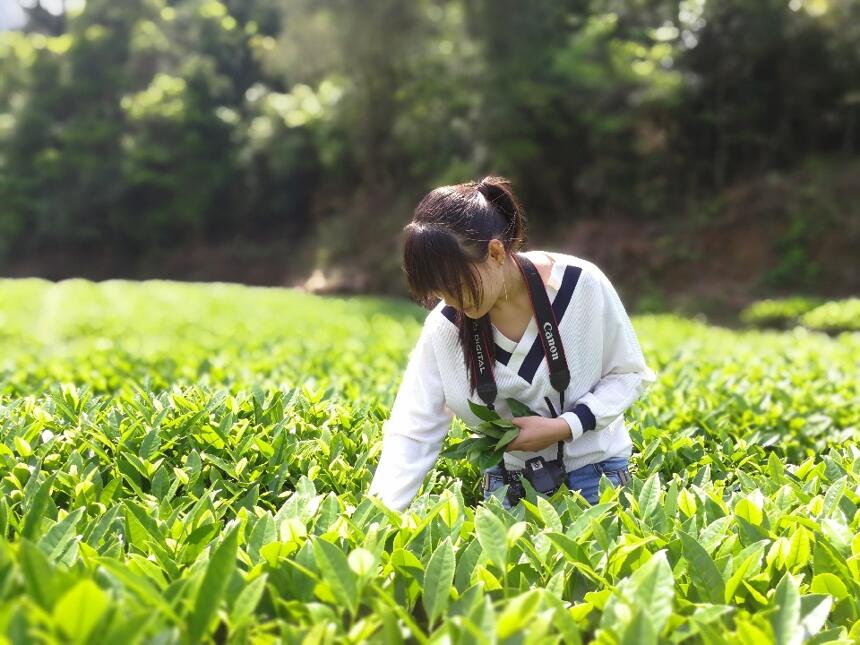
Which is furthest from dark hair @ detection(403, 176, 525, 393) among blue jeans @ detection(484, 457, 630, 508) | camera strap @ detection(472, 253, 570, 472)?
blue jeans @ detection(484, 457, 630, 508)

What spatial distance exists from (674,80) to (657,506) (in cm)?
2085

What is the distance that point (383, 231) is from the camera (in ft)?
96.6

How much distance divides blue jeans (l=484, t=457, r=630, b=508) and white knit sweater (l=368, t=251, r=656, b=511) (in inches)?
2.2

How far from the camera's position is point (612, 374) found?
2.45 meters

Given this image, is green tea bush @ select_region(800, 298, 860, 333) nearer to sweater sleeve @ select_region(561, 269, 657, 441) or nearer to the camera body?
sweater sleeve @ select_region(561, 269, 657, 441)

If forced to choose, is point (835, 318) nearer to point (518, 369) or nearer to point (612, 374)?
point (612, 374)

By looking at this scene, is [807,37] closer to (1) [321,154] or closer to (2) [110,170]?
(1) [321,154]

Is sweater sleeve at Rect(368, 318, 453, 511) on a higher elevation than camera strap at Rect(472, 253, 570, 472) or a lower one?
lower

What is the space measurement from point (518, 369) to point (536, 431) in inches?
9.1

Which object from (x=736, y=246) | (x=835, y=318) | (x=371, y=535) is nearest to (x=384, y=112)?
(x=736, y=246)

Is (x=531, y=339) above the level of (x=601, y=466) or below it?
above

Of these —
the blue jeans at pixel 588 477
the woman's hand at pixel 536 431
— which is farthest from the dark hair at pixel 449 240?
the blue jeans at pixel 588 477

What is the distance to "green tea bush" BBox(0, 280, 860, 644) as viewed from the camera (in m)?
1.27

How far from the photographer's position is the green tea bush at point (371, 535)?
1.27 m
